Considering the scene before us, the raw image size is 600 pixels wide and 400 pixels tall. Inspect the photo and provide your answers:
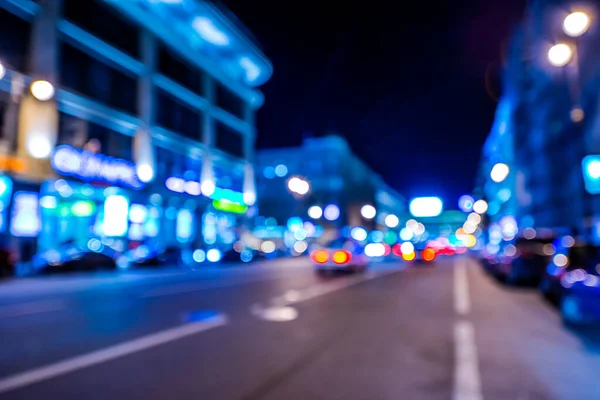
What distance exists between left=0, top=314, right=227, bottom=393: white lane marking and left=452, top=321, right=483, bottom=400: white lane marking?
4.36 metres

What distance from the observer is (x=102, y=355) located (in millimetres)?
7590

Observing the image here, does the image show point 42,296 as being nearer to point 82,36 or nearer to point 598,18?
point 82,36

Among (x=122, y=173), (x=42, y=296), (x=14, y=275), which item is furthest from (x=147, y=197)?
(x=42, y=296)

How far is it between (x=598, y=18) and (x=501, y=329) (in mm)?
27561

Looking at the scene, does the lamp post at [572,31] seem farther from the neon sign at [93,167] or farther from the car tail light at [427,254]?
the neon sign at [93,167]

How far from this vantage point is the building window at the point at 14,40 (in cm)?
→ 2538

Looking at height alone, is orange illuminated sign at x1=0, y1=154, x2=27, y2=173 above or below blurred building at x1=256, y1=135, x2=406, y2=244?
below

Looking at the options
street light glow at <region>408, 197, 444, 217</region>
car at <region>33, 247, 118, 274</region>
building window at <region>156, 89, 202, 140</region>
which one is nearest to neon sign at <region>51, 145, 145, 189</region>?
car at <region>33, 247, 118, 274</region>

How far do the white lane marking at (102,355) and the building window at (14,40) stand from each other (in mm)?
20721

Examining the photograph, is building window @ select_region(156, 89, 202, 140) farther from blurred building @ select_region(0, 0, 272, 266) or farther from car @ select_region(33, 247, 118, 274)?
car @ select_region(33, 247, 118, 274)

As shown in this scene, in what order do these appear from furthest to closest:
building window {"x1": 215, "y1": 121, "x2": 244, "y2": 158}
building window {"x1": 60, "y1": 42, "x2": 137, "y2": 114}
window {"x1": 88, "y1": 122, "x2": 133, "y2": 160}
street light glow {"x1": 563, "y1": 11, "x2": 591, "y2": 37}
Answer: building window {"x1": 215, "y1": 121, "x2": 244, "y2": 158}
window {"x1": 88, "y1": 122, "x2": 133, "y2": 160}
building window {"x1": 60, "y1": 42, "x2": 137, "y2": 114}
street light glow {"x1": 563, "y1": 11, "x2": 591, "y2": 37}

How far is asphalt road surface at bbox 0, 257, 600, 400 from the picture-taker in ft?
19.5

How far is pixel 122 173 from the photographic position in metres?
32.5

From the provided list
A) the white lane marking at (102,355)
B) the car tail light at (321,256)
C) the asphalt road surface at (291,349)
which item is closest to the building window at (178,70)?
the car tail light at (321,256)
